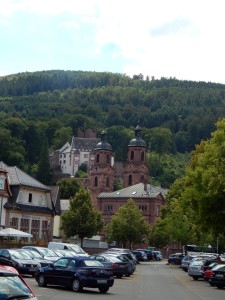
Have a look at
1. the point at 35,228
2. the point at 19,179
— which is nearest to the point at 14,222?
the point at 35,228

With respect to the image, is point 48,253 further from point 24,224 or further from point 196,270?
point 24,224

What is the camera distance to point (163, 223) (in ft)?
262

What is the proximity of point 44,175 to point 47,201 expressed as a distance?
91.4m

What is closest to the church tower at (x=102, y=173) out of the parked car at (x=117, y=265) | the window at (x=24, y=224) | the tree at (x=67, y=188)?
the tree at (x=67, y=188)

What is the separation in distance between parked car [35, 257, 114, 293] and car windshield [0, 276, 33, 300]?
14.5m

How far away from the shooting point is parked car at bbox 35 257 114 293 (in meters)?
25.5

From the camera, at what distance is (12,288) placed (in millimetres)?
→ 10812

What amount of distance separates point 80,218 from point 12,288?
203 ft

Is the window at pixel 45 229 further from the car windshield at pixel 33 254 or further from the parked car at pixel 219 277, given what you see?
the parked car at pixel 219 277

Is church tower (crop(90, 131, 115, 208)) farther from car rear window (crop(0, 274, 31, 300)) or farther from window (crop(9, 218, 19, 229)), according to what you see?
car rear window (crop(0, 274, 31, 300))

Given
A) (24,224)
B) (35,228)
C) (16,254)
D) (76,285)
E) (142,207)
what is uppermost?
(142,207)

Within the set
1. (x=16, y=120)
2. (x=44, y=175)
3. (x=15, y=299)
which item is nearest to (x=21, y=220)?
(x=15, y=299)

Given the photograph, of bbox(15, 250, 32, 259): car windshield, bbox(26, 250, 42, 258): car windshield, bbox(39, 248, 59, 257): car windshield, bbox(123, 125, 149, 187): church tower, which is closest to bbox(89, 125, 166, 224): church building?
bbox(123, 125, 149, 187): church tower

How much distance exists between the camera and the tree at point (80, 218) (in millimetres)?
72312
